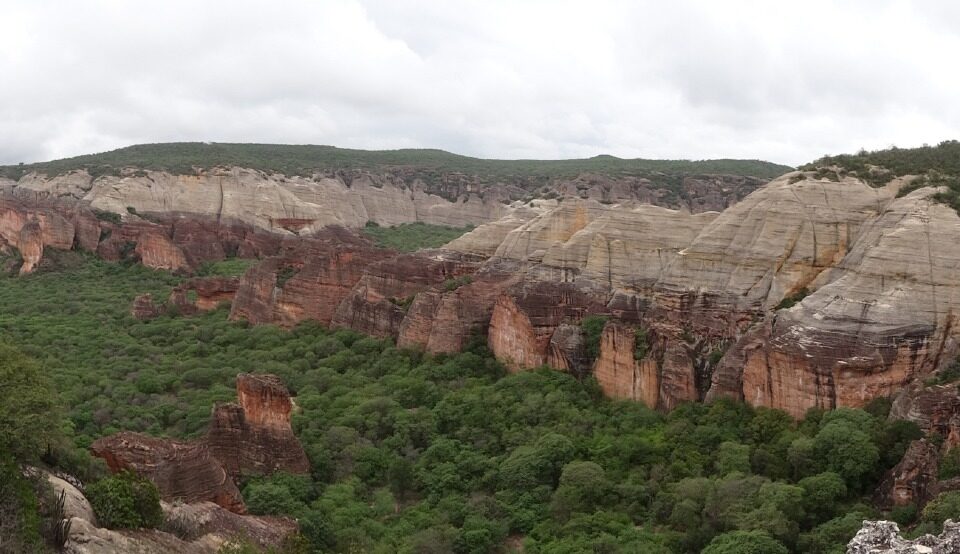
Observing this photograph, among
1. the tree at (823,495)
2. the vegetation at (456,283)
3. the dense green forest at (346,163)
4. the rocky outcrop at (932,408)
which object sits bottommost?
the tree at (823,495)

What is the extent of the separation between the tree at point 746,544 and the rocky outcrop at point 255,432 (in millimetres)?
14016

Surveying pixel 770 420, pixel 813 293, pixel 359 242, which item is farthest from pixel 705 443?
pixel 359 242

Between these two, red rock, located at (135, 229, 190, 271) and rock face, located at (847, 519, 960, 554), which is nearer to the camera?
rock face, located at (847, 519, 960, 554)

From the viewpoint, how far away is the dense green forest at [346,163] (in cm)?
9619

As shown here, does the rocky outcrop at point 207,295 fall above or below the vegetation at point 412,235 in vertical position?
below

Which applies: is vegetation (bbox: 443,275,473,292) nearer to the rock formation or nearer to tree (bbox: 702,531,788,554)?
the rock formation

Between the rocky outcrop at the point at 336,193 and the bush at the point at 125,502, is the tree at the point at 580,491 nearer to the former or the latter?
the bush at the point at 125,502

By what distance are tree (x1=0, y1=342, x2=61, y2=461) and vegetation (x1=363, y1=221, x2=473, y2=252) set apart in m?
58.6

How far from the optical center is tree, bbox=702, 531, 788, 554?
63.4 ft

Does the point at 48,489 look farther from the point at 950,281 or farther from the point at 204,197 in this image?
the point at 204,197

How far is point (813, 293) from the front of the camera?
26438mm

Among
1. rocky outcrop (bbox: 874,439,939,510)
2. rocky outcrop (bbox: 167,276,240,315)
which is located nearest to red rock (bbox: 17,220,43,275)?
rocky outcrop (bbox: 167,276,240,315)

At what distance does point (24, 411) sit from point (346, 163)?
100054 millimetres

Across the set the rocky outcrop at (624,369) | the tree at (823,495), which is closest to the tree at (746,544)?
the tree at (823,495)
